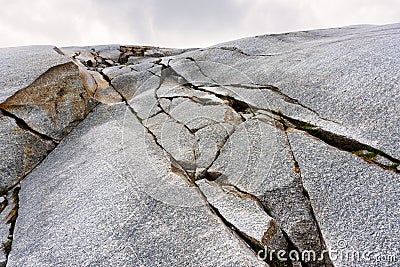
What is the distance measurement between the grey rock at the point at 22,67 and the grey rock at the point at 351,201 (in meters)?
8.92

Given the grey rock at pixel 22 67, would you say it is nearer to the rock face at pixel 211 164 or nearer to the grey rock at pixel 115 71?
the rock face at pixel 211 164

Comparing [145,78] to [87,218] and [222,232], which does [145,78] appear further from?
[222,232]

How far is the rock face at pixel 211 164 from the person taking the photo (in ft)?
16.0

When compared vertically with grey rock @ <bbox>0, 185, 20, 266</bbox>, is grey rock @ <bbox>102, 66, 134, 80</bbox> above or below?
above

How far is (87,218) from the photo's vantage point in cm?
563

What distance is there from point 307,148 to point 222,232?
2.93m

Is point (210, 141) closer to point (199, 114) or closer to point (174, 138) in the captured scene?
point (174, 138)

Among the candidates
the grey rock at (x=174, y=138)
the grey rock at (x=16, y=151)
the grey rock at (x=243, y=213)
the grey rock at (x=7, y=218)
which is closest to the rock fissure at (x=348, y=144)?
the grey rock at (x=243, y=213)

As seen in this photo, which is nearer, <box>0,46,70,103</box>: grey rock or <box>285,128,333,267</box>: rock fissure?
<box>285,128,333,267</box>: rock fissure

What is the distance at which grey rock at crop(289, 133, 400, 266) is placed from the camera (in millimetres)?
4406

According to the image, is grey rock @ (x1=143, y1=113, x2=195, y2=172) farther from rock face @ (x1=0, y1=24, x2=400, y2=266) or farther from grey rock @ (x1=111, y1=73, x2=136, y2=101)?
grey rock @ (x1=111, y1=73, x2=136, y2=101)

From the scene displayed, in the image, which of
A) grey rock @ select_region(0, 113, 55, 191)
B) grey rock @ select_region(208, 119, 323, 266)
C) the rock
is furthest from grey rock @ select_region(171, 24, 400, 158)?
grey rock @ select_region(0, 113, 55, 191)

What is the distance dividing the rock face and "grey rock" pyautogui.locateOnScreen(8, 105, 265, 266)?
0.03 metres

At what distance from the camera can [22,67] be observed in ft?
30.5
